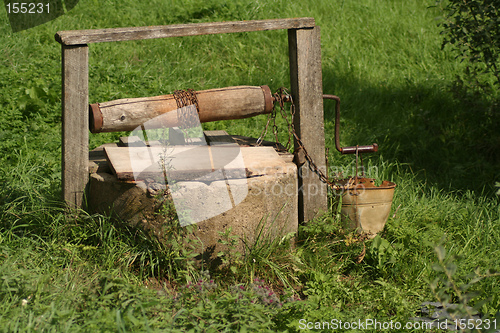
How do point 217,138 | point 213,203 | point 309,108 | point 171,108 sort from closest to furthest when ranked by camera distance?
point 213,203, point 171,108, point 309,108, point 217,138

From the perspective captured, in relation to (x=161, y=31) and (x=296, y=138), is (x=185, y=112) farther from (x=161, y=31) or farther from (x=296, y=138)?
(x=296, y=138)

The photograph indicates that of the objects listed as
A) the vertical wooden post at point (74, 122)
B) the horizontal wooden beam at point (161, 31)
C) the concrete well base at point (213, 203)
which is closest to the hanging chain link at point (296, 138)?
the concrete well base at point (213, 203)

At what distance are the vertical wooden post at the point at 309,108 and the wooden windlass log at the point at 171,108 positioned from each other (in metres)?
0.25

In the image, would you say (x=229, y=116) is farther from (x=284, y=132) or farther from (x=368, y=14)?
(x=368, y=14)

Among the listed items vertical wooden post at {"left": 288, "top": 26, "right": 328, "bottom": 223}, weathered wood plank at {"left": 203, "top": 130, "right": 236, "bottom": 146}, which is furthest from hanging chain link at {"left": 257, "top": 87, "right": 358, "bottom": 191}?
weathered wood plank at {"left": 203, "top": 130, "right": 236, "bottom": 146}

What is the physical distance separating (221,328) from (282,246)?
90 centimetres

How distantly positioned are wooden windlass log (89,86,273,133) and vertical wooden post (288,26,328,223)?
0.80 ft

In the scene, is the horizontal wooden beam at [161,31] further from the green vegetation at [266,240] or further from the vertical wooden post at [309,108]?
the green vegetation at [266,240]

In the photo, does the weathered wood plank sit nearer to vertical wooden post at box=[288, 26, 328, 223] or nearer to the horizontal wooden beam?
vertical wooden post at box=[288, 26, 328, 223]

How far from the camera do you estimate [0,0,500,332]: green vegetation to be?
265cm

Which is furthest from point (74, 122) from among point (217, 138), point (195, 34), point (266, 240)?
point (266, 240)

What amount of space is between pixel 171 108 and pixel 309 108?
3.24ft

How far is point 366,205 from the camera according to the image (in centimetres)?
356

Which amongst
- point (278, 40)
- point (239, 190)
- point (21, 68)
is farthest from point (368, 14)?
point (239, 190)
